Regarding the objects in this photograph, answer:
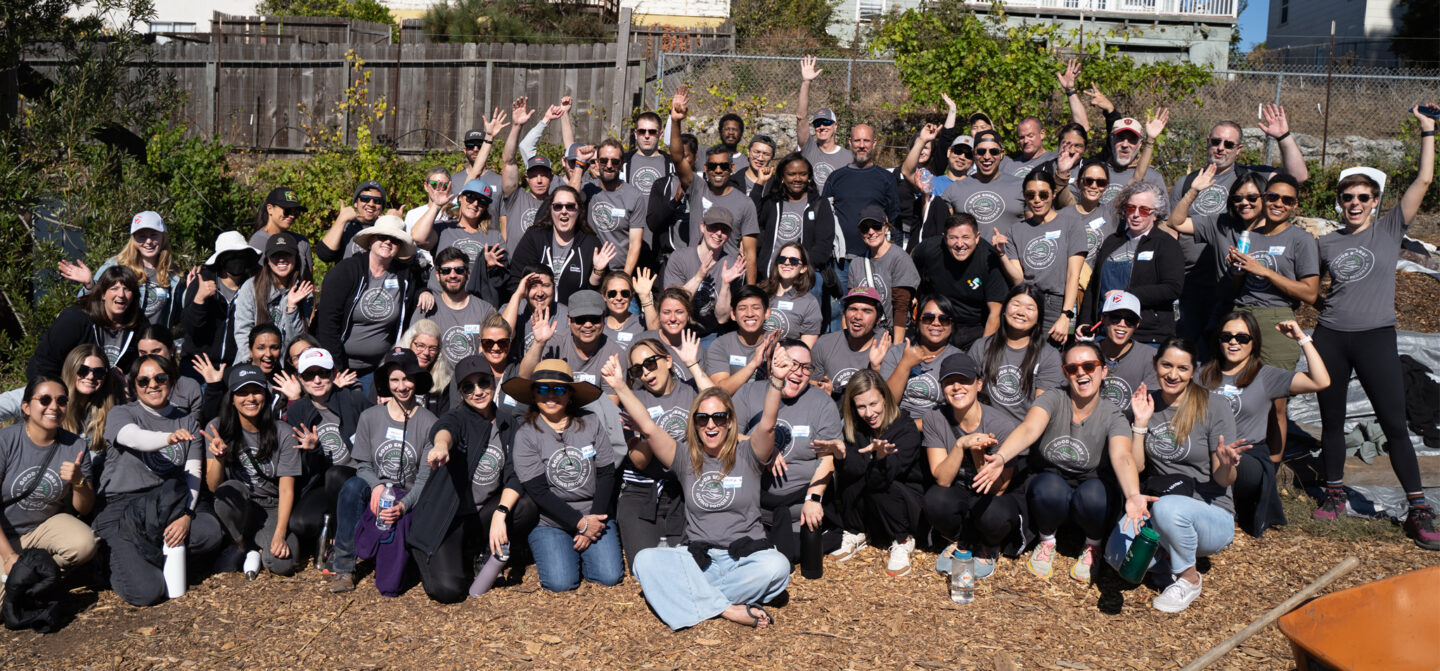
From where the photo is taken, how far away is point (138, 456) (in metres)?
6.28

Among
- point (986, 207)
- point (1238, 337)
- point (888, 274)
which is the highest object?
point (986, 207)

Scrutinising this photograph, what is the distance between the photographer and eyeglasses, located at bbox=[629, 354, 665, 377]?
21.0ft

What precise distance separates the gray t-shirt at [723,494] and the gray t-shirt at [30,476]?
3.58 meters

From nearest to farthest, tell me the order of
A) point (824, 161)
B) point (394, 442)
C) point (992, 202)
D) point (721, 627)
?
1. point (721, 627)
2. point (394, 442)
3. point (992, 202)
4. point (824, 161)

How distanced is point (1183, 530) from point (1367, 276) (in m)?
2.24

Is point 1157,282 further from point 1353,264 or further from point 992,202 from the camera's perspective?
point 992,202

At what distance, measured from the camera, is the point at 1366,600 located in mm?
4617

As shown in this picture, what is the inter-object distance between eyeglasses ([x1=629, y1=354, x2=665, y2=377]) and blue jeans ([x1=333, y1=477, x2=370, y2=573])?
5.94ft

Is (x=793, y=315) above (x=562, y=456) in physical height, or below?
above

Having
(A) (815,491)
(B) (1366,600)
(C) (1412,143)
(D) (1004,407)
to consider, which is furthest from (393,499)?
(C) (1412,143)

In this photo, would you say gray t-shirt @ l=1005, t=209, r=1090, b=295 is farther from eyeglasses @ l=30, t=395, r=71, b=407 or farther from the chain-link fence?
the chain-link fence

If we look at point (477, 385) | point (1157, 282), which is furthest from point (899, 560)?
point (477, 385)

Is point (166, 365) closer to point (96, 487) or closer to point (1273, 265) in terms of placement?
point (96, 487)

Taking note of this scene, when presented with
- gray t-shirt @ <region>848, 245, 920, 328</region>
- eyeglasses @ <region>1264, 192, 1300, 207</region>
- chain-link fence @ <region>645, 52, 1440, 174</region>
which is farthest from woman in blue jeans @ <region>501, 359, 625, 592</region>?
chain-link fence @ <region>645, 52, 1440, 174</region>
